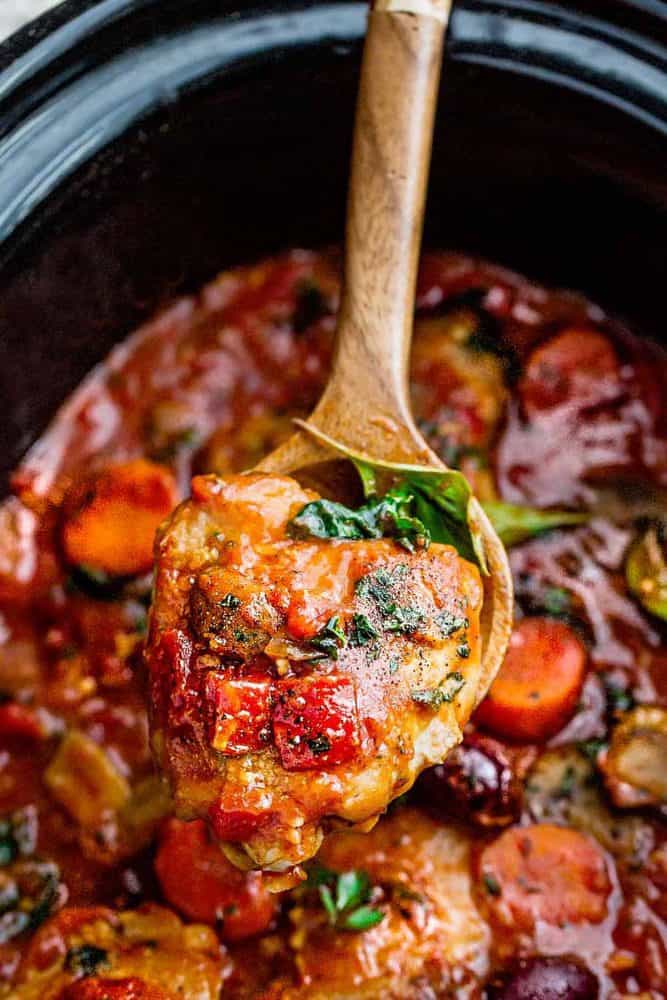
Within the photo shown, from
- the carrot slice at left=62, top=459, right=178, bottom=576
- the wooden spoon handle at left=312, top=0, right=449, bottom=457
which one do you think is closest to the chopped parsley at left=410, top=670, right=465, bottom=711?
the wooden spoon handle at left=312, top=0, right=449, bottom=457

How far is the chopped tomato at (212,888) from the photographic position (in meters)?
2.57

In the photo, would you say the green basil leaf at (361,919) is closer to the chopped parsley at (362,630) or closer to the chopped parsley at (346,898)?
the chopped parsley at (346,898)

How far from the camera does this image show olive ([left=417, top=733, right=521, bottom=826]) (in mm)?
2527

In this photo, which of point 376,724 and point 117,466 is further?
point 117,466

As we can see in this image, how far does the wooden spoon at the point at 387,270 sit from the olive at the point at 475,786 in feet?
1.05

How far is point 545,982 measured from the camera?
7.92ft

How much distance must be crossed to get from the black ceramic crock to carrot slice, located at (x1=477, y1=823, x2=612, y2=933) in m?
1.36

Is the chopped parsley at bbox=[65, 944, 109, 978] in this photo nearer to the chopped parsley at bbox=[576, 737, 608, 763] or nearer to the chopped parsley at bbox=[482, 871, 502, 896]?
the chopped parsley at bbox=[482, 871, 502, 896]

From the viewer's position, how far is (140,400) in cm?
290

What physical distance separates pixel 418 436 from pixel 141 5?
42.1 inches

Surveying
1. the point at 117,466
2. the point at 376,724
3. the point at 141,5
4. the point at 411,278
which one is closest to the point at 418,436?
the point at 411,278

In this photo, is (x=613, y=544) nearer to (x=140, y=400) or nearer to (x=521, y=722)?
(x=521, y=722)

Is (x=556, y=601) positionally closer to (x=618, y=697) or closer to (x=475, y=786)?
(x=618, y=697)

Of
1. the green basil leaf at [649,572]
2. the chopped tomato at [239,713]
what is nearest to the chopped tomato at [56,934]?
the chopped tomato at [239,713]
